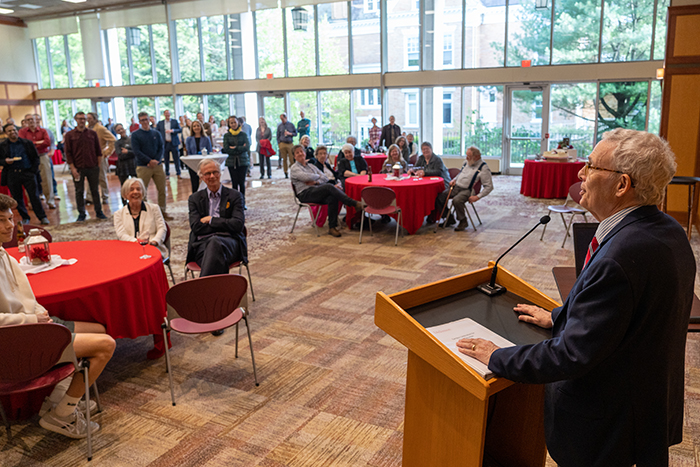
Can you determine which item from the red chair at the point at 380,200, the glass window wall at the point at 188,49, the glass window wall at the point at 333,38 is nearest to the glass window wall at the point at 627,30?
the glass window wall at the point at 333,38

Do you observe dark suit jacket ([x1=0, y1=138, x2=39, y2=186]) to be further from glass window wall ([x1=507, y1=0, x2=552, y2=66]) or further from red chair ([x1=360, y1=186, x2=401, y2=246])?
glass window wall ([x1=507, y1=0, x2=552, y2=66])

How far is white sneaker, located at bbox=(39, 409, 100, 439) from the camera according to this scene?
2867 millimetres

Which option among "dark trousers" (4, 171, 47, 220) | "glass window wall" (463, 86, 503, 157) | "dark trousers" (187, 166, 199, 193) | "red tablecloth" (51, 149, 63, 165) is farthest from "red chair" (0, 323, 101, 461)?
"red tablecloth" (51, 149, 63, 165)

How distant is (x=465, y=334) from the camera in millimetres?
1752

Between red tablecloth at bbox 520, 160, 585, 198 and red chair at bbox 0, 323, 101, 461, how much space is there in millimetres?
9293

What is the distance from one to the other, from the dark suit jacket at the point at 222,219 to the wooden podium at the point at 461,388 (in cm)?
303

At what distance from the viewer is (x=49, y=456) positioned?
2.73m

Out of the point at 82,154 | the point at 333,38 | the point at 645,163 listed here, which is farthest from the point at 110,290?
the point at 333,38

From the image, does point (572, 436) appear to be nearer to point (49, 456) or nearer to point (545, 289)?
point (49, 456)

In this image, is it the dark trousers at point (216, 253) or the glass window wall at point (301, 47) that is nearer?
the dark trousers at point (216, 253)

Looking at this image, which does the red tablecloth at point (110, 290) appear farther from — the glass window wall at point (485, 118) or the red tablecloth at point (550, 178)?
the glass window wall at point (485, 118)

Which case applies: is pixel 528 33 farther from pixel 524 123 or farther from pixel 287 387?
pixel 287 387

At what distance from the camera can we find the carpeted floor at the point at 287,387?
2.74 metres

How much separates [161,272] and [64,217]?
680cm
